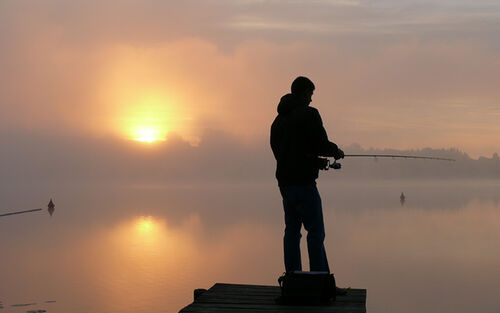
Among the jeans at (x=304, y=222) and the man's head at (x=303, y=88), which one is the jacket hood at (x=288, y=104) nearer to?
the man's head at (x=303, y=88)

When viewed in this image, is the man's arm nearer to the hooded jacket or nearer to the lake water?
the hooded jacket

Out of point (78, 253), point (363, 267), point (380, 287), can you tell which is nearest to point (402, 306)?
point (380, 287)

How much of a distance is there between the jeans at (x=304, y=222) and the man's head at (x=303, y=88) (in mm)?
1103

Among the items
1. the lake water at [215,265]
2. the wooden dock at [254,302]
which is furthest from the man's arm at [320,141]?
the lake water at [215,265]

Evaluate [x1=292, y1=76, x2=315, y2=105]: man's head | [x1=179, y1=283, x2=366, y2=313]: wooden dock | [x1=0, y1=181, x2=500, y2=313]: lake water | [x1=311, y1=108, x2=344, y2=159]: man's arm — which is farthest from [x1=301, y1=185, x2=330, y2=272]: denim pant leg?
[x1=0, y1=181, x2=500, y2=313]: lake water

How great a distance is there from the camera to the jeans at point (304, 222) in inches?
337

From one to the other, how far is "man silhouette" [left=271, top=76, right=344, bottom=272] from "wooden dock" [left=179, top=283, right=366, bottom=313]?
1.95 feet

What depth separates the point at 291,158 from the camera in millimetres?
8617

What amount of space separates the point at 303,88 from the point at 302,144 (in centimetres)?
71

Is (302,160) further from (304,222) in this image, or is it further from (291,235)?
(291,235)

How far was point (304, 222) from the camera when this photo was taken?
8672mm

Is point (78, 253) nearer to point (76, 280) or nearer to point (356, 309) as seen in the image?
point (76, 280)

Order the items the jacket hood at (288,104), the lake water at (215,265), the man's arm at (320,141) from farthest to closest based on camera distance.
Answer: the lake water at (215,265)
the jacket hood at (288,104)
the man's arm at (320,141)

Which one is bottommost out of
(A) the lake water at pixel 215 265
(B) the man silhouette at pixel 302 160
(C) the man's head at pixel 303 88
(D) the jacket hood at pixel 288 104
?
(A) the lake water at pixel 215 265
